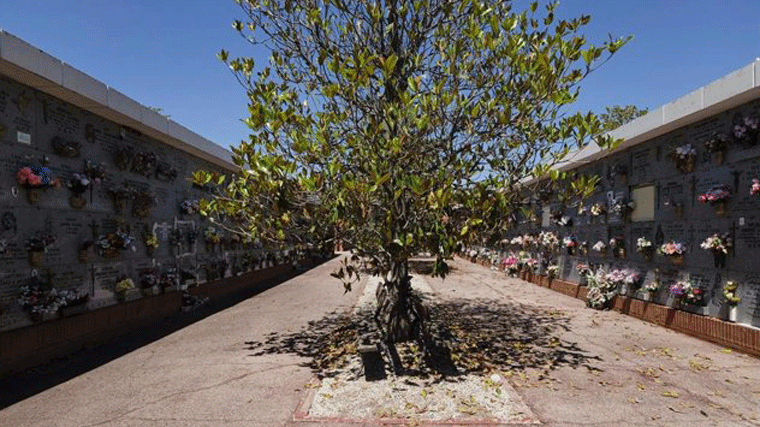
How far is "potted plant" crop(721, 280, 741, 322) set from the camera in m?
7.59

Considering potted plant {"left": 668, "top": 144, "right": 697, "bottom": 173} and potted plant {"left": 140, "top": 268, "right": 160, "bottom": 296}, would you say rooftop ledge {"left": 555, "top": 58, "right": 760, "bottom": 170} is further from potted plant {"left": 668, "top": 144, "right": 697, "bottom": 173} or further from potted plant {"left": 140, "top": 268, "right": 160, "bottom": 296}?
potted plant {"left": 140, "top": 268, "right": 160, "bottom": 296}

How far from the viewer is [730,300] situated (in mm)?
7602

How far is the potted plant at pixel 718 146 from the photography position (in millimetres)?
8094

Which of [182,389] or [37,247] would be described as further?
[37,247]

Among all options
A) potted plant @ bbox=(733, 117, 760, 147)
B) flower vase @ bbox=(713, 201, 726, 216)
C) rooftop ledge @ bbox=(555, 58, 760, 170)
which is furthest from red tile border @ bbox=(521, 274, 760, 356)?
rooftop ledge @ bbox=(555, 58, 760, 170)

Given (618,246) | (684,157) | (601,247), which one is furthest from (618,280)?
(684,157)

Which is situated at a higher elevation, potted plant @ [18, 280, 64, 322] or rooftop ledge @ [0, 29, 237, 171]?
rooftop ledge @ [0, 29, 237, 171]

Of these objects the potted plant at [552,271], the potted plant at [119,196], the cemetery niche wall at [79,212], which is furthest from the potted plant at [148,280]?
the potted plant at [552,271]

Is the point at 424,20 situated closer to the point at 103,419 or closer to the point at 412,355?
the point at 412,355

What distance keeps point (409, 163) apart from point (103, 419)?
451 cm

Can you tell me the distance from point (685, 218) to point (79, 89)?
450 inches

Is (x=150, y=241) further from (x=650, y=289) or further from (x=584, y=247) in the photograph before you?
(x=584, y=247)

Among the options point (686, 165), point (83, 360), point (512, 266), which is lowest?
point (83, 360)

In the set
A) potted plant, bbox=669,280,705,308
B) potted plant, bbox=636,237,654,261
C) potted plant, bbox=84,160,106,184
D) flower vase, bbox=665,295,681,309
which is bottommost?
flower vase, bbox=665,295,681,309
